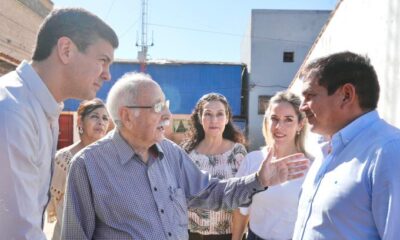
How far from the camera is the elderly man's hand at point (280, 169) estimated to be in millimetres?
2225

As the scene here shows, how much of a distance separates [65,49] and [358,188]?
4.37ft

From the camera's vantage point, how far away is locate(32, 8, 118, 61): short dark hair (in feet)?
5.27

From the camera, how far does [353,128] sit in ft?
5.82

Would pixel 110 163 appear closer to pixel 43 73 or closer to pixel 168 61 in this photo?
pixel 43 73

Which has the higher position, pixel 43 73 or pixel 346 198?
pixel 43 73

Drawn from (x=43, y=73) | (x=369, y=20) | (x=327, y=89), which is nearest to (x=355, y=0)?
(x=369, y=20)

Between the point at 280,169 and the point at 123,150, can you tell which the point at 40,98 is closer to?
the point at 123,150

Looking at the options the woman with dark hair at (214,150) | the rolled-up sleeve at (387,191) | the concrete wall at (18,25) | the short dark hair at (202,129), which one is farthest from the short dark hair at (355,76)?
the concrete wall at (18,25)

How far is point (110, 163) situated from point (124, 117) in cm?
27

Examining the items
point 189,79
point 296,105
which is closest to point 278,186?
point 296,105

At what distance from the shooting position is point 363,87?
70.2 inches

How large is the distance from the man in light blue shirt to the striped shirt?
52 centimetres

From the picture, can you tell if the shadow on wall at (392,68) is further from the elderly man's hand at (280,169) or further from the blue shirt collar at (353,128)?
the blue shirt collar at (353,128)

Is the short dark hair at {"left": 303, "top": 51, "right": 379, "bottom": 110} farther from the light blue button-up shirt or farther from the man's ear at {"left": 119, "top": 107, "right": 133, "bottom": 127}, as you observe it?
the man's ear at {"left": 119, "top": 107, "right": 133, "bottom": 127}
